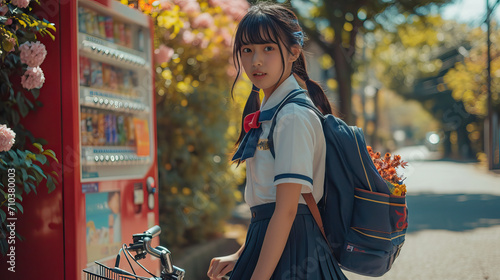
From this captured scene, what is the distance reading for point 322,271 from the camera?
185cm

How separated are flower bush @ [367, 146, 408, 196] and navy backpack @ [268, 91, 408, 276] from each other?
93 mm

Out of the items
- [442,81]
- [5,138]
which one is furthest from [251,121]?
[442,81]

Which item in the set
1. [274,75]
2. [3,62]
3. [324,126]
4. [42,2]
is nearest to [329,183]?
[324,126]

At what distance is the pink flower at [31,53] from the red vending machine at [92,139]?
29cm

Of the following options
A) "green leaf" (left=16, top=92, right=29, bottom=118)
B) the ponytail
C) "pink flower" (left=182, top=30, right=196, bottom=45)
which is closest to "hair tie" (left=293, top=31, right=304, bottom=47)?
the ponytail

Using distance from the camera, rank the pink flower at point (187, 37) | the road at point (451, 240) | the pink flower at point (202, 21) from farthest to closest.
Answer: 1. the pink flower at point (202, 21)
2. the pink flower at point (187, 37)
3. the road at point (451, 240)

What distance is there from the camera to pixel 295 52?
202cm

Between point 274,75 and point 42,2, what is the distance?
8.33ft

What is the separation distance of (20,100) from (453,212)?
9.55 meters

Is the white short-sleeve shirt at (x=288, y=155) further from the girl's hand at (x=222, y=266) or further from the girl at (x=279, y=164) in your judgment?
the girl's hand at (x=222, y=266)

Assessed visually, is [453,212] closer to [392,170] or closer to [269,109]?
[392,170]

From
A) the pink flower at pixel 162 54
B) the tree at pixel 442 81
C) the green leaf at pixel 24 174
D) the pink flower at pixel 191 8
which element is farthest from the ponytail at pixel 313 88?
the tree at pixel 442 81

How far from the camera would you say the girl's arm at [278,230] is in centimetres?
172

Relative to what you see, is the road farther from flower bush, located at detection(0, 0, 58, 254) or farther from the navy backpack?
flower bush, located at detection(0, 0, 58, 254)
